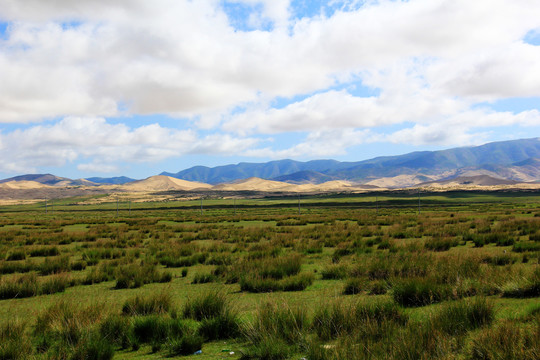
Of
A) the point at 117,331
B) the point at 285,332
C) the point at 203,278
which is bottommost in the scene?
the point at 203,278

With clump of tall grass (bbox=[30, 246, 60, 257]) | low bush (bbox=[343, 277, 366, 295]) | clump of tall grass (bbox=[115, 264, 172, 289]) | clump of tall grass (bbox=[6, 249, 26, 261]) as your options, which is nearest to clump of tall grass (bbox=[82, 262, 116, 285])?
clump of tall grass (bbox=[115, 264, 172, 289])

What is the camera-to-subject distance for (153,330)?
23.3 feet

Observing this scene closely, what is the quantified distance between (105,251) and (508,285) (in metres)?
17.3

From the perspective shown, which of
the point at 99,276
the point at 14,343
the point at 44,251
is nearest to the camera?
the point at 14,343

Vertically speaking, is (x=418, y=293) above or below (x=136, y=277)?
above

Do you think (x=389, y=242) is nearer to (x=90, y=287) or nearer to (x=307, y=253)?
(x=307, y=253)

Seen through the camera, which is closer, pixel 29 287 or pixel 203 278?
pixel 29 287

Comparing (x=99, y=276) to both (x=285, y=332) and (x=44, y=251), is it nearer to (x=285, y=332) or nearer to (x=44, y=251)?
(x=44, y=251)

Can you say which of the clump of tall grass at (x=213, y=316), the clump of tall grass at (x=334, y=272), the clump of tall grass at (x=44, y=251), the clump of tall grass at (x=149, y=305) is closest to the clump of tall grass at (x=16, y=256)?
the clump of tall grass at (x=44, y=251)

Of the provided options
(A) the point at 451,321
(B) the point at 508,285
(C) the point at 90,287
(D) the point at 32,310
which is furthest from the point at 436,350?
(C) the point at 90,287

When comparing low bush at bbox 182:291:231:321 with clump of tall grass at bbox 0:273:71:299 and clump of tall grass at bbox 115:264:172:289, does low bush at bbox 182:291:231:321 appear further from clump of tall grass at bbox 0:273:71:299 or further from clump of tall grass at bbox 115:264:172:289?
clump of tall grass at bbox 0:273:71:299

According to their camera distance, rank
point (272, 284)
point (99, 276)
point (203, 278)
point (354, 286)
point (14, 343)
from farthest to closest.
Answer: point (99, 276), point (203, 278), point (272, 284), point (354, 286), point (14, 343)

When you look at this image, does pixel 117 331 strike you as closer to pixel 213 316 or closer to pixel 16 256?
pixel 213 316

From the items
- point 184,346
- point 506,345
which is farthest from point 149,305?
point 506,345
